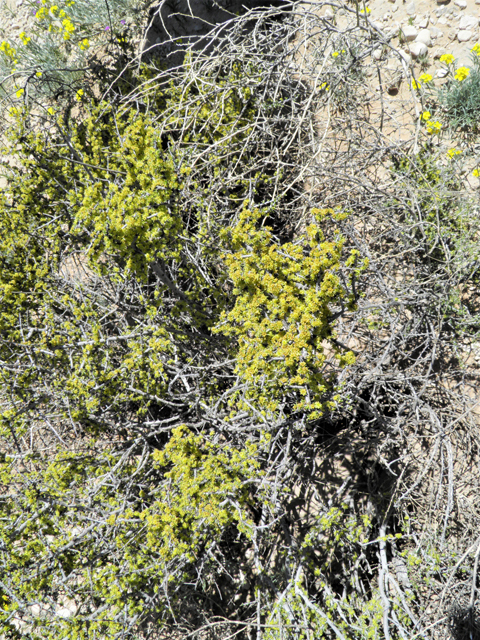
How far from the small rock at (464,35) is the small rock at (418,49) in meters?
0.23

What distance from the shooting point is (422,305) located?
2588mm

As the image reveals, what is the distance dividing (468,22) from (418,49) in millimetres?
372

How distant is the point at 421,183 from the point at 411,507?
6.93 ft

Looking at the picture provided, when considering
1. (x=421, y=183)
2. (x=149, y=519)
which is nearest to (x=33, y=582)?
(x=149, y=519)

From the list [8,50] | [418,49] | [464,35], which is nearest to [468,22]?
[464,35]

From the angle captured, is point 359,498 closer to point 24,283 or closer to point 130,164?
point 130,164

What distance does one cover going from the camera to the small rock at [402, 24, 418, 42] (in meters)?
3.29

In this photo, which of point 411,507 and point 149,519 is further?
point 411,507

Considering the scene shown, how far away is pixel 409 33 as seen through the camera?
3305 millimetres

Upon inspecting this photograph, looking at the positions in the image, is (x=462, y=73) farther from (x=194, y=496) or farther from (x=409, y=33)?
(x=194, y=496)

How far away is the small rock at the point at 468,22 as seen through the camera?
312cm

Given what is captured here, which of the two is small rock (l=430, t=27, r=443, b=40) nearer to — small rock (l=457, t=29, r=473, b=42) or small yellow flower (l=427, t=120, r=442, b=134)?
small rock (l=457, t=29, r=473, b=42)

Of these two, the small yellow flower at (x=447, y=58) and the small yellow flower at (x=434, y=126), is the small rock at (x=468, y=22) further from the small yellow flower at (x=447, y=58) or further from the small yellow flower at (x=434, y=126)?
the small yellow flower at (x=434, y=126)

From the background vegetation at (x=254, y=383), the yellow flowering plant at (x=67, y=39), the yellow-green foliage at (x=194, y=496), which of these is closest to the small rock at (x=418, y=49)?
the background vegetation at (x=254, y=383)
